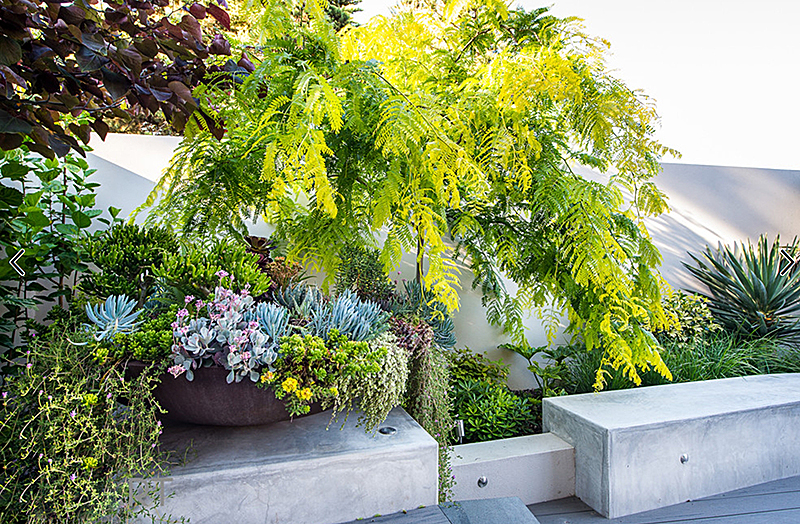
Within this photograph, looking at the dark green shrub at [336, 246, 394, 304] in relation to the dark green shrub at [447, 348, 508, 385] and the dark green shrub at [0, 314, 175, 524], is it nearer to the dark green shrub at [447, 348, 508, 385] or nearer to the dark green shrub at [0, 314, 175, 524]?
the dark green shrub at [447, 348, 508, 385]

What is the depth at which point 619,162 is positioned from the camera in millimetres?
2061

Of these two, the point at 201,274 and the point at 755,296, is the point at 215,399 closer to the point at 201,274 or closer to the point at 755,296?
the point at 201,274


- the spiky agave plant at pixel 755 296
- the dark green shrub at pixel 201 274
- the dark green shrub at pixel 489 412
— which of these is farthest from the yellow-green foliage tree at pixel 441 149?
the spiky agave plant at pixel 755 296

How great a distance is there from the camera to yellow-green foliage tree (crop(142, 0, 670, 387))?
4.69 ft

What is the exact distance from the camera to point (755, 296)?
3.44 m

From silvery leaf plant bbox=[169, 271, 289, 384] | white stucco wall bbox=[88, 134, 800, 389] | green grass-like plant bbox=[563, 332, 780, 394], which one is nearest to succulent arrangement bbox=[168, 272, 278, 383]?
silvery leaf plant bbox=[169, 271, 289, 384]

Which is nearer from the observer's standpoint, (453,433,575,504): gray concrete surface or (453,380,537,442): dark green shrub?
(453,433,575,504): gray concrete surface

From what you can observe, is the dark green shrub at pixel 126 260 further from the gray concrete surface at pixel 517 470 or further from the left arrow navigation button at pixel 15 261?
the gray concrete surface at pixel 517 470

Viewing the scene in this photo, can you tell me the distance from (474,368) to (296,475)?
5.50 ft

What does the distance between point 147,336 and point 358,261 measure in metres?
1.04

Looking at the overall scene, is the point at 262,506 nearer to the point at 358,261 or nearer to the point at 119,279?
the point at 119,279

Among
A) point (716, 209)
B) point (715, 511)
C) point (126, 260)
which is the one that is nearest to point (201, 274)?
point (126, 260)

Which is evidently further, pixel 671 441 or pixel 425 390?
pixel 671 441

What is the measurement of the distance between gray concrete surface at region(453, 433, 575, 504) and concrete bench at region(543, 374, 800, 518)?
71 millimetres
